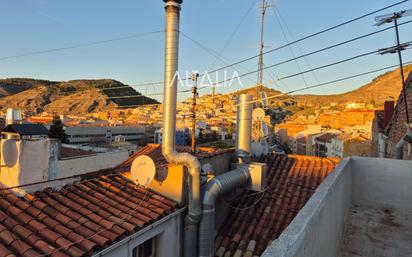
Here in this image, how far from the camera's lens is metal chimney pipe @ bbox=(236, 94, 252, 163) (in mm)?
7598

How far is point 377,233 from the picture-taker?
4.87m

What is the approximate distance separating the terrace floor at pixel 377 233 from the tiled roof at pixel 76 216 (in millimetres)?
2932

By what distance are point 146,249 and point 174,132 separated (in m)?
2.23

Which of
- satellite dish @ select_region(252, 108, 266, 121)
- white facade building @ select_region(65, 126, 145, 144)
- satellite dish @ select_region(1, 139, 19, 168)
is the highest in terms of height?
satellite dish @ select_region(252, 108, 266, 121)

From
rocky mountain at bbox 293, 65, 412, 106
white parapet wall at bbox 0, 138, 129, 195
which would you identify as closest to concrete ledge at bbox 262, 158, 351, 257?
white parapet wall at bbox 0, 138, 129, 195

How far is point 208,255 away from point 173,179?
57.8 inches

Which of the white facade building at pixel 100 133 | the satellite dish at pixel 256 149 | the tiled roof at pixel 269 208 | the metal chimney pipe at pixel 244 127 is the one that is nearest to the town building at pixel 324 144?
the tiled roof at pixel 269 208

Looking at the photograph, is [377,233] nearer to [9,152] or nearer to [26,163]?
[26,163]

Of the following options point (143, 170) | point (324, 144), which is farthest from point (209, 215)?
point (324, 144)

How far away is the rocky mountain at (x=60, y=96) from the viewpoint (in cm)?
10612

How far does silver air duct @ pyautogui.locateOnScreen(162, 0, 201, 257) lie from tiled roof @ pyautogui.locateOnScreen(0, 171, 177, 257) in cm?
43

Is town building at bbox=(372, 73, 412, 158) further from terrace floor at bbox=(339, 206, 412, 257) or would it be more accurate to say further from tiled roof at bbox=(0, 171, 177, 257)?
tiled roof at bbox=(0, 171, 177, 257)

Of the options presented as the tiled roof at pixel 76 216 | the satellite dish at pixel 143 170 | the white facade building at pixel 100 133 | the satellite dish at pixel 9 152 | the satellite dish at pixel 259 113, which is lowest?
the white facade building at pixel 100 133

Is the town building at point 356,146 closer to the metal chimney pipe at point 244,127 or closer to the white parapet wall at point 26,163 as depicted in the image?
the metal chimney pipe at point 244,127
